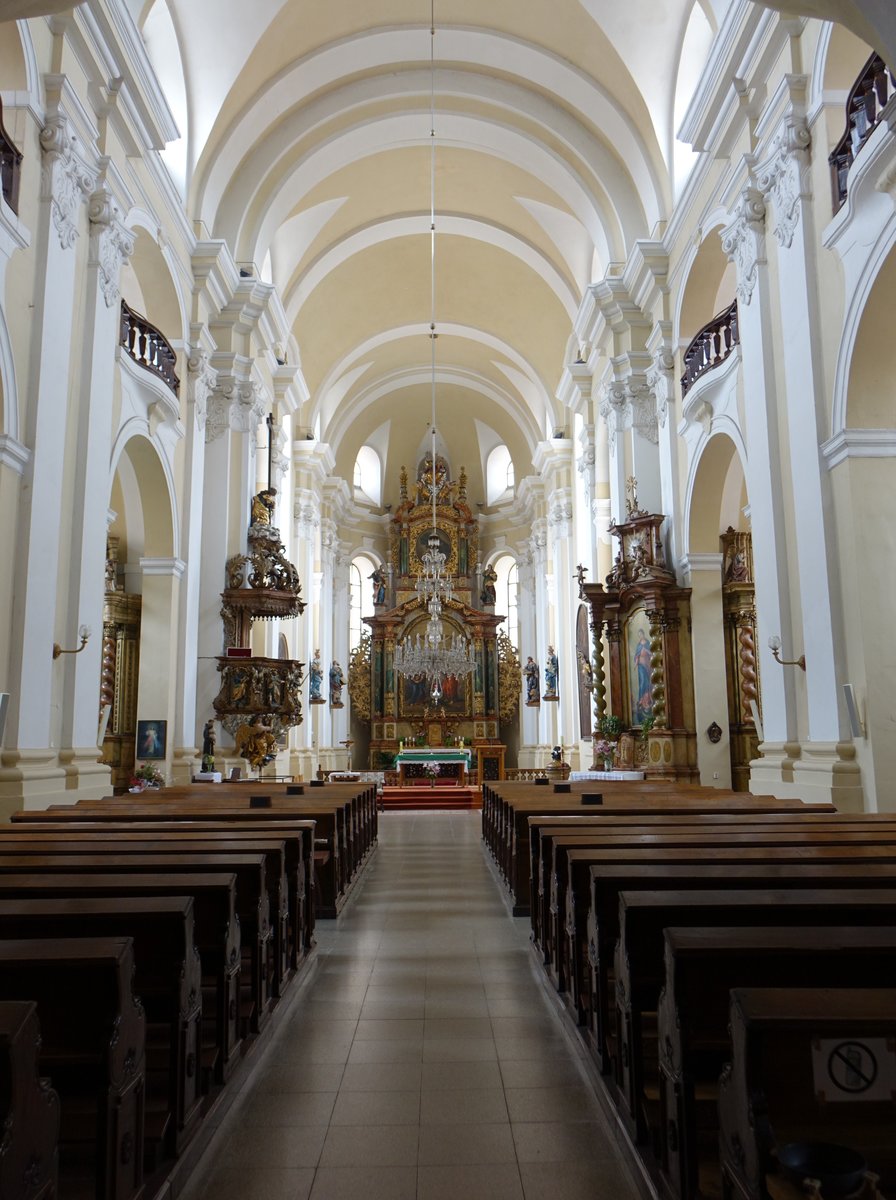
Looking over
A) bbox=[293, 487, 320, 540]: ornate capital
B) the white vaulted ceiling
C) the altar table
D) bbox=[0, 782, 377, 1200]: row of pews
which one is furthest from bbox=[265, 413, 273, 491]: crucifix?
bbox=[0, 782, 377, 1200]: row of pews

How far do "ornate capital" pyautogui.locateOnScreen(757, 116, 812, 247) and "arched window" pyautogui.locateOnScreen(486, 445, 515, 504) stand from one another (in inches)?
779

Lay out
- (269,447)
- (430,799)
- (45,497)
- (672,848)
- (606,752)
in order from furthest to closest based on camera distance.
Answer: (430,799) → (269,447) → (606,752) → (45,497) → (672,848)

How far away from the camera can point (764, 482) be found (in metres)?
9.61

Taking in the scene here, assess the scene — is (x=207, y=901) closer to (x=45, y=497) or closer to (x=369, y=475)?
(x=45, y=497)

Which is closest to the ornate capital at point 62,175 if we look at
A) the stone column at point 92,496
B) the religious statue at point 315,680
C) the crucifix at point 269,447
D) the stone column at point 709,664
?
the stone column at point 92,496

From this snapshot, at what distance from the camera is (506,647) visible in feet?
88.5

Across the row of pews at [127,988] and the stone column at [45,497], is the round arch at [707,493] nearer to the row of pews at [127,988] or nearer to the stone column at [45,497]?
the stone column at [45,497]

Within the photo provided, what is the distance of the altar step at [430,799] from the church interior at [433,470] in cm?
9

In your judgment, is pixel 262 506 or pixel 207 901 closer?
pixel 207 901

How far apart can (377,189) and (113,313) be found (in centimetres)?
959

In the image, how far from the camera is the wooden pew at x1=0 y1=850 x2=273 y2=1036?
3775 mm

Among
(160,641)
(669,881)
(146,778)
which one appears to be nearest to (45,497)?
(146,778)

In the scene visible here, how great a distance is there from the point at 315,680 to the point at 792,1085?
2003 centimetres

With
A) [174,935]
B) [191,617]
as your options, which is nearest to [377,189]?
[191,617]
